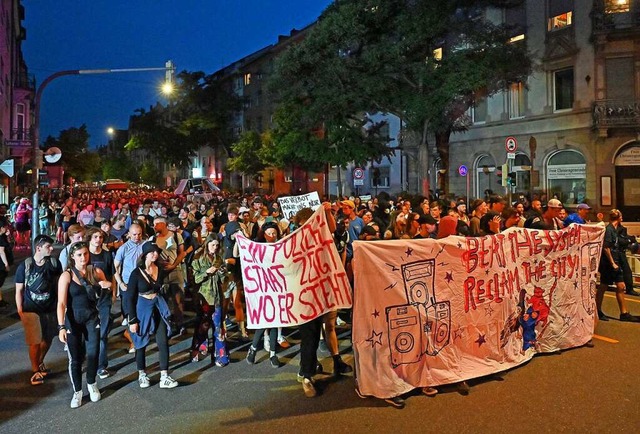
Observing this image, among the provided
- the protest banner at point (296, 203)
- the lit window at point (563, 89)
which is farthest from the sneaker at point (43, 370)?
the lit window at point (563, 89)

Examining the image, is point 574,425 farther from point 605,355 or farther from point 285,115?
point 285,115

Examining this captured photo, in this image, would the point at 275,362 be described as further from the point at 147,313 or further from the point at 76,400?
the point at 76,400

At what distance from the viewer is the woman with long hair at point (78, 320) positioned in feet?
18.3

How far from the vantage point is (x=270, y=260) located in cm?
610

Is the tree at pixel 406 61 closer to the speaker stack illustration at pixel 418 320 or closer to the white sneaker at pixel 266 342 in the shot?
the white sneaker at pixel 266 342

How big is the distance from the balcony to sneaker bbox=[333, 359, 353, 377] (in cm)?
2158

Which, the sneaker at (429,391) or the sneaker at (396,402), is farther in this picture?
the sneaker at (429,391)

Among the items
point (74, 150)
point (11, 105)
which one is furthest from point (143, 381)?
point (74, 150)

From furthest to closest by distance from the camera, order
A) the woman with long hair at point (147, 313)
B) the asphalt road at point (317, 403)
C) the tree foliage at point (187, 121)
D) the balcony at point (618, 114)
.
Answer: the tree foliage at point (187, 121) < the balcony at point (618, 114) < the woman with long hair at point (147, 313) < the asphalt road at point (317, 403)

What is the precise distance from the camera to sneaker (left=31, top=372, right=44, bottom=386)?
623 centimetres

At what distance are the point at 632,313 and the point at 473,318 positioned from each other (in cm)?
444

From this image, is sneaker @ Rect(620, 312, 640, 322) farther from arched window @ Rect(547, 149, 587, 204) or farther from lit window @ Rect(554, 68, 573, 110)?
lit window @ Rect(554, 68, 573, 110)

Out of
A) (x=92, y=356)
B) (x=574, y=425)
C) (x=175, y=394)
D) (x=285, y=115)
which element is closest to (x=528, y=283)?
(x=574, y=425)

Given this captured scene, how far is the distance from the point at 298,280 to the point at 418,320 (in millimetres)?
1338
